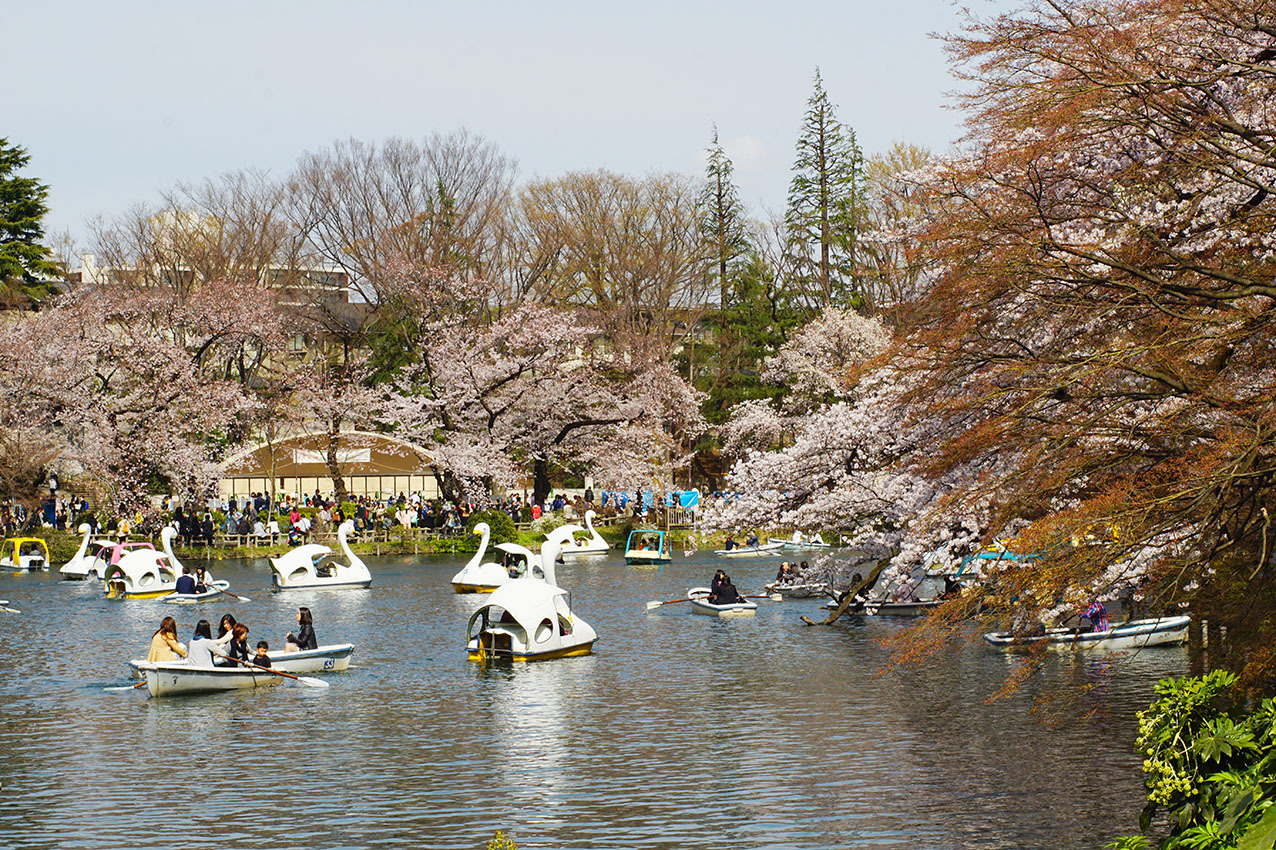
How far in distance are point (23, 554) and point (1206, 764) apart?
53.5 m

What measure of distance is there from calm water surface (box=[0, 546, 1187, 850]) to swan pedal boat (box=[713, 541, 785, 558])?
1007 inches

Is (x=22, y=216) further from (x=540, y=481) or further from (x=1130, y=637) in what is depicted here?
(x=1130, y=637)

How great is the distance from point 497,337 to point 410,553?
37.1 ft

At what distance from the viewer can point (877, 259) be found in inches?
2640

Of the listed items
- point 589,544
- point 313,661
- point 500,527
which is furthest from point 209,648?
point 589,544

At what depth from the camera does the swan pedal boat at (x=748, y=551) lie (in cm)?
5975

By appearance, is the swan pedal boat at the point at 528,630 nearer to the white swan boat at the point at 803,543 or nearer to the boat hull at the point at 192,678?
the boat hull at the point at 192,678

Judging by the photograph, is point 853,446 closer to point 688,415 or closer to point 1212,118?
point 1212,118

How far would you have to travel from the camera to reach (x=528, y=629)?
1190 inches

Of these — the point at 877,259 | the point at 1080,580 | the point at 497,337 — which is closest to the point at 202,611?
the point at 497,337

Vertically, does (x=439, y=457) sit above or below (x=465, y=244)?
below

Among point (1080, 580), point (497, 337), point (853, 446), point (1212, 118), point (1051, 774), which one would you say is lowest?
point (1051, 774)

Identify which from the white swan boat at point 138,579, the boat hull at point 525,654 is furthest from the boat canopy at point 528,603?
the white swan boat at point 138,579

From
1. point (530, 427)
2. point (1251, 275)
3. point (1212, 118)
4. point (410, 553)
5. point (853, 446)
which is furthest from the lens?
point (530, 427)
